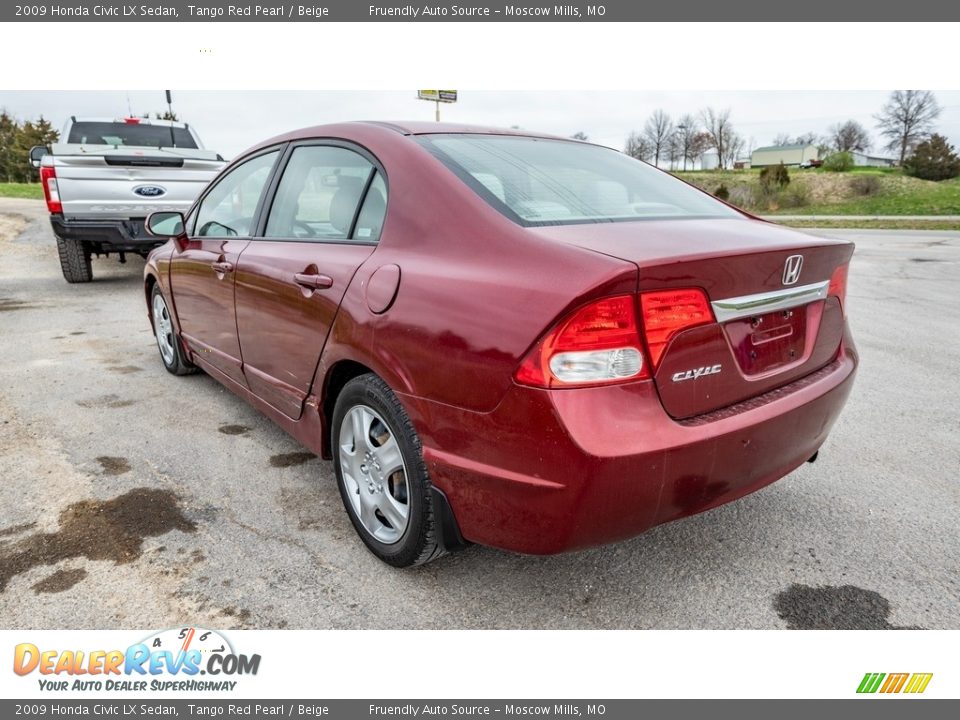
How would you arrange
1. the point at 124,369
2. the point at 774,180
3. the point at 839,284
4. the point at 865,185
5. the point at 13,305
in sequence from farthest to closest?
the point at 865,185 → the point at 774,180 → the point at 13,305 → the point at 124,369 → the point at 839,284

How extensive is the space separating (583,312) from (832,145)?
306 ft

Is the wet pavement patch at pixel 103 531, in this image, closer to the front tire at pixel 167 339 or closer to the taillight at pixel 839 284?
the front tire at pixel 167 339

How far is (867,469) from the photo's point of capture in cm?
307

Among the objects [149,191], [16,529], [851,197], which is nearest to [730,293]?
[16,529]

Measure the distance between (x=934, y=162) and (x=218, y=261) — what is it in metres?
62.2

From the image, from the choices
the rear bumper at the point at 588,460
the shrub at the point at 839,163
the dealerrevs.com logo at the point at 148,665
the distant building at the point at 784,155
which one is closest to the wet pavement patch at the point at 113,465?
the dealerrevs.com logo at the point at 148,665

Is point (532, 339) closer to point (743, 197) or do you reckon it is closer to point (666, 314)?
point (666, 314)

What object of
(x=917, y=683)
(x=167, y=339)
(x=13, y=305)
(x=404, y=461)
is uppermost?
(x=404, y=461)

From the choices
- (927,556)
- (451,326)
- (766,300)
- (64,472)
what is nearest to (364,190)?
(451,326)

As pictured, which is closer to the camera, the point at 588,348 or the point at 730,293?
the point at 588,348

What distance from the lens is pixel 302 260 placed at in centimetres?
262

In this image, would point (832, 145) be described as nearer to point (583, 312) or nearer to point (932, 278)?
point (932, 278)

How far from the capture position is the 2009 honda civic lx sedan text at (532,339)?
1.69 meters

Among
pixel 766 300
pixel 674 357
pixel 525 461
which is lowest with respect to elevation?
pixel 525 461
